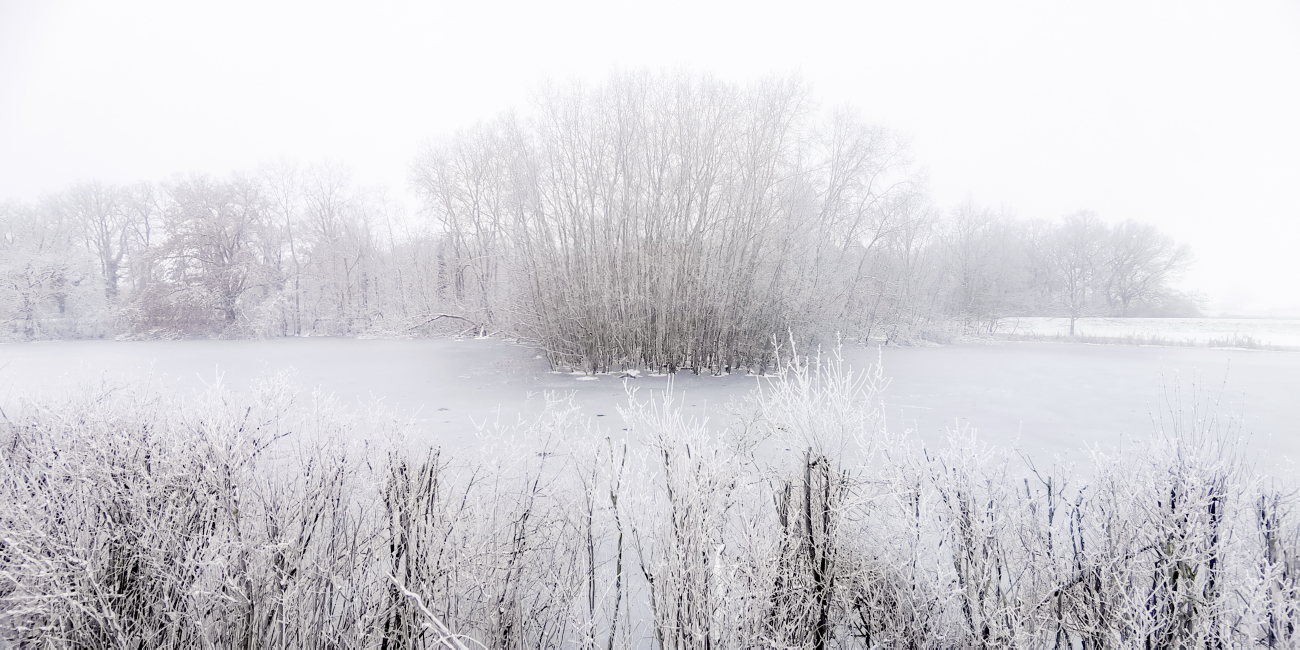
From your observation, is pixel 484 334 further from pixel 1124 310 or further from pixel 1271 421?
pixel 1124 310

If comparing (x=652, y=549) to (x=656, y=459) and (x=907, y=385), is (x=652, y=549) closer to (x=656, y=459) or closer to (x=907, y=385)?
(x=656, y=459)

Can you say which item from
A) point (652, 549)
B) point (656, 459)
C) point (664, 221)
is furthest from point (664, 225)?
point (652, 549)

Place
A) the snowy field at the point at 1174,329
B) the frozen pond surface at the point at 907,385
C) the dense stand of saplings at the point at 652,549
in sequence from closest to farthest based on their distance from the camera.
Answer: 1. the dense stand of saplings at the point at 652,549
2. the frozen pond surface at the point at 907,385
3. the snowy field at the point at 1174,329

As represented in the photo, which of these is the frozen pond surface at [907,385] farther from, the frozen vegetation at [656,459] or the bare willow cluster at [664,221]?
the bare willow cluster at [664,221]

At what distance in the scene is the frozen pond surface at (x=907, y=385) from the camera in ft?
18.5

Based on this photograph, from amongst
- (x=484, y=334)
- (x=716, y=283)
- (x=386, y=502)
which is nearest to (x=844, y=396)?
(x=386, y=502)

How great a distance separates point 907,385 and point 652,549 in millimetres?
8635

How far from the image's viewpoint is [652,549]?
2375 mm

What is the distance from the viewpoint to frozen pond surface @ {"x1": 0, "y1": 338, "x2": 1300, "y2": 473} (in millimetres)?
5645

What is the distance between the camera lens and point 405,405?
729 centimetres

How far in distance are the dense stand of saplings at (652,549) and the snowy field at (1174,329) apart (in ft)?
81.9

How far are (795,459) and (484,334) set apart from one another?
56.9ft

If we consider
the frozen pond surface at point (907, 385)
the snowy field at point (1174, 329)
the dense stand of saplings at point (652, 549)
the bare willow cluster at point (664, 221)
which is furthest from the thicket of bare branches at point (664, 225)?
the snowy field at point (1174, 329)

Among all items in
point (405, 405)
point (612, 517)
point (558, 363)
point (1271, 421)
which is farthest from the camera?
point (558, 363)
